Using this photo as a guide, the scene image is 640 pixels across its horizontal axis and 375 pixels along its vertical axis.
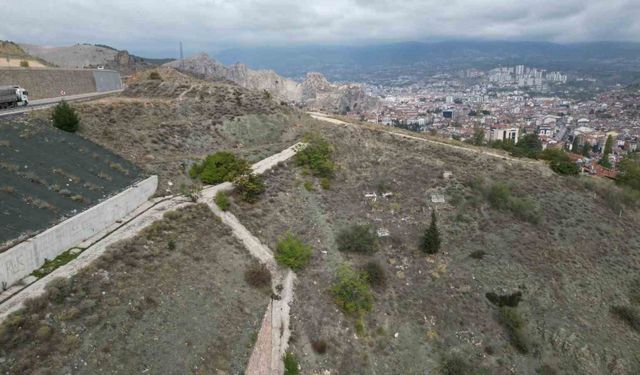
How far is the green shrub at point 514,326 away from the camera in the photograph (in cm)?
2153

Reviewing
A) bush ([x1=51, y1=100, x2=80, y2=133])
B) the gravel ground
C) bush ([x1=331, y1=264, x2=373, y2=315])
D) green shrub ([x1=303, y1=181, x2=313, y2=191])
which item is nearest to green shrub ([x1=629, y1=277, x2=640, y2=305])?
bush ([x1=331, y1=264, x2=373, y2=315])

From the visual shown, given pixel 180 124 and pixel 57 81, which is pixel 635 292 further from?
pixel 57 81

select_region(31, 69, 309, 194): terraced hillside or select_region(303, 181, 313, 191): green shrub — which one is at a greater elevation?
select_region(31, 69, 309, 194): terraced hillside

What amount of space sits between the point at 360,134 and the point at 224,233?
2562cm

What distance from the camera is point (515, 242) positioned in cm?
2894

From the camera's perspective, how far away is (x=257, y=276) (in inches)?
798

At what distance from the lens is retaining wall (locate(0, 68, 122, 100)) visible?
35.3 metres

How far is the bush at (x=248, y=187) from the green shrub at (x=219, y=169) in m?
0.88

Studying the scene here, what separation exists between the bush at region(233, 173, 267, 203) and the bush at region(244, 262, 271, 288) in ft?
20.9

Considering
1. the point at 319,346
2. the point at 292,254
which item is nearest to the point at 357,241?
the point at 292,254

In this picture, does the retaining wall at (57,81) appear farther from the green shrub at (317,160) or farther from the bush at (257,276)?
the bush at (257,276)

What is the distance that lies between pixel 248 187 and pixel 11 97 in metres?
18.9

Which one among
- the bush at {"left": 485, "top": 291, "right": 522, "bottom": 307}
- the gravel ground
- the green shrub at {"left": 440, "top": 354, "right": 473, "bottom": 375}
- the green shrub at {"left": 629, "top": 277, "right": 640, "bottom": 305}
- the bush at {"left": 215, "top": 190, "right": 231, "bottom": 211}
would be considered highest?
the bush at {"left": 215, "top": 190, "right": 231, "bottom": 211}

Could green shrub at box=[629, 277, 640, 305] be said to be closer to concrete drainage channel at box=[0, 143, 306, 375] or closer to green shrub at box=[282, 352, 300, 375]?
concrete drainage channel at box=[0, 143, 306, 375]
